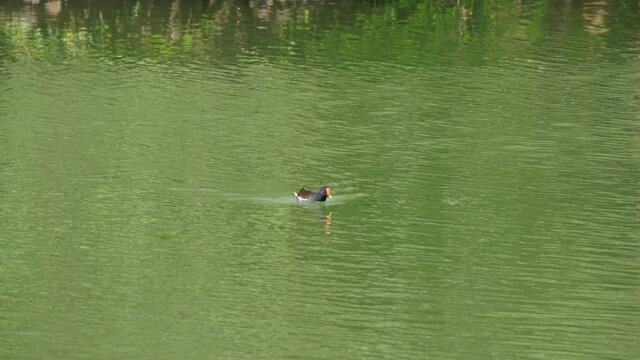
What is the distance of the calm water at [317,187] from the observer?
1764 cm

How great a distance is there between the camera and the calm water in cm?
1764

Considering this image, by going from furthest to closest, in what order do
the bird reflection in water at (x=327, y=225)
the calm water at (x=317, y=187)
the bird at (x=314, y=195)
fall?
the bird at (x=314, y=195) < the bird reflection in water at (x=327, y=225) < the calm water at (x=317, y=187)

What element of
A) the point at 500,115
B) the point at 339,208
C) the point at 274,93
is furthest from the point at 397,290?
the point at 274,93

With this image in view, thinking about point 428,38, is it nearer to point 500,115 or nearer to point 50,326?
point 500,115

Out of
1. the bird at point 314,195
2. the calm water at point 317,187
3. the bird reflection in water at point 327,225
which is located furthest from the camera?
the bird at point 314,195

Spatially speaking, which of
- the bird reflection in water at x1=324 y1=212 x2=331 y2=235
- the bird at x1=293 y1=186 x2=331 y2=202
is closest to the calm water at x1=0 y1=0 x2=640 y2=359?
the bird reflection in water at x1=324 y1=212 x2=331 y2=235

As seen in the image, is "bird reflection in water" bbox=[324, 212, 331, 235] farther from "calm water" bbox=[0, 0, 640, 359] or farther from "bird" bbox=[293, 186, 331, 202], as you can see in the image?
"bird" bbox=[293, 186, 331, 202]

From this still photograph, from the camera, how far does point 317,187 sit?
25.5 metres

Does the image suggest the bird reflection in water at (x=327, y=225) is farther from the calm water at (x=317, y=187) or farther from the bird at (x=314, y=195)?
the bird at (x=314, y=195)

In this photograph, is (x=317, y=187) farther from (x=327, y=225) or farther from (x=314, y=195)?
(x=327, y=225)

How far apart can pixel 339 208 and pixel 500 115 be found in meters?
10.8

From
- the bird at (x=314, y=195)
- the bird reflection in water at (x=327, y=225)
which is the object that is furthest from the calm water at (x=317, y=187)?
the bird at (x=314, y=195)

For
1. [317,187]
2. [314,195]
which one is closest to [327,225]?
[314,195]

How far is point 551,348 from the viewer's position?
16.8 meters
